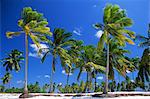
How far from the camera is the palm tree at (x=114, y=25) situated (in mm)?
25609

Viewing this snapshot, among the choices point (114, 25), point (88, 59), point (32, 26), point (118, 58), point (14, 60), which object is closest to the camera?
point (114, 25)

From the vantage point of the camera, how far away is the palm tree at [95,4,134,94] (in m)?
25.6

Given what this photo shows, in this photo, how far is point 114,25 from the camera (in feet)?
83.4

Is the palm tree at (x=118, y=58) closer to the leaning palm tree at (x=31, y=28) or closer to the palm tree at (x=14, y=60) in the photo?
the leaning palm tree at (x=31, y=28)

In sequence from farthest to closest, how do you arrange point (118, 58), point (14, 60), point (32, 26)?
point (14, 60)
point (118, 58)
point (32, 26)

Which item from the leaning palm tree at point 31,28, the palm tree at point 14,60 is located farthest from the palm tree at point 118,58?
the palm tree at point 14,60

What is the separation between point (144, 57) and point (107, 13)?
34.2 ft

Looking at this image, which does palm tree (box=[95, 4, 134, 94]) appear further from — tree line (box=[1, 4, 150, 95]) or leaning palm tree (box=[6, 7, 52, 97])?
leaning palm tree (box=[6, 7, 52, 97])

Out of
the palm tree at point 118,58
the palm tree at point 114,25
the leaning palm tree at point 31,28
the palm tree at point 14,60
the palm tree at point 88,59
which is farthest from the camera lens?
the palm tree at point 14,60

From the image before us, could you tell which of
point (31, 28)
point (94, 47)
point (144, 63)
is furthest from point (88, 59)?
point (31, 28)

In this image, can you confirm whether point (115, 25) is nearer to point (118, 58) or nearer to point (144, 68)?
point (118, 58)

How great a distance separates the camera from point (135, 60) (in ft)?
161

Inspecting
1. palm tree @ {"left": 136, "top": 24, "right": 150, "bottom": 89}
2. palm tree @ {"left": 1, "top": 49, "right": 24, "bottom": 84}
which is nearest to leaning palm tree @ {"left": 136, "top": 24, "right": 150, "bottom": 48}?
palm tree @ {"left": 136, "top": 24, "right": 150, "bottom": 89}

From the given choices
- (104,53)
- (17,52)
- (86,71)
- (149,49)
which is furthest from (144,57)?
(17,52)
